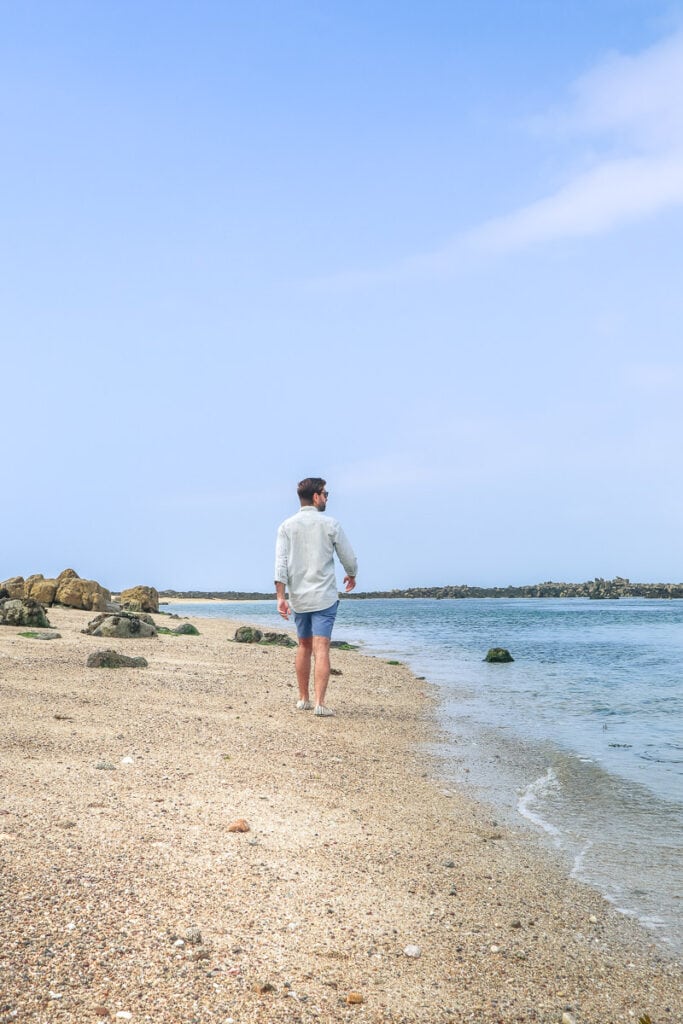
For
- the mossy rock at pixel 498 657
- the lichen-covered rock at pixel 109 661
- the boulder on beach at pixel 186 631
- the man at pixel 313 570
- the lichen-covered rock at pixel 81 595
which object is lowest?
the mossy rock at pixel 498 657

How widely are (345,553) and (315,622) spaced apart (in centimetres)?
94

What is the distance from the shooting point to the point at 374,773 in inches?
294

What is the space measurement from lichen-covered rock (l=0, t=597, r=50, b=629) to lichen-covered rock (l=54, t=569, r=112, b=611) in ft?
41.7

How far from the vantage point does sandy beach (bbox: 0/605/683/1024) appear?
10.4ft

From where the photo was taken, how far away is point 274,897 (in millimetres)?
4172

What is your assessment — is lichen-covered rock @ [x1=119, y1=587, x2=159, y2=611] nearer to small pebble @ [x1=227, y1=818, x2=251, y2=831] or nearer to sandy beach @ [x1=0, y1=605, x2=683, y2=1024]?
sandy beach @ [x1=0, y1=605, x2=683, y2=1024]

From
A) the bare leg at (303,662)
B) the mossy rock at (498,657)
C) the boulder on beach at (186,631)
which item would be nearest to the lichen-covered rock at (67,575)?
the boulder on beach at (186,631)

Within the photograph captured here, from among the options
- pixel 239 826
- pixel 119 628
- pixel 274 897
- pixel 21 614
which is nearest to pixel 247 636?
pixel 119 628

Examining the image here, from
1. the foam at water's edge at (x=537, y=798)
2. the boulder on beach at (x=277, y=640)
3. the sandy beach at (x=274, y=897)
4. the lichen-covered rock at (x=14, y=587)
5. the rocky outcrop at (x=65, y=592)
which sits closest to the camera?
the sandy beach at (x=274, y=897)

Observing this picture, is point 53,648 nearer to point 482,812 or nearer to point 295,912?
point 482,812

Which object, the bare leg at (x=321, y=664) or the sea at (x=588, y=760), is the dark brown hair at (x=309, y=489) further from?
the sea at (x=588, y=760)

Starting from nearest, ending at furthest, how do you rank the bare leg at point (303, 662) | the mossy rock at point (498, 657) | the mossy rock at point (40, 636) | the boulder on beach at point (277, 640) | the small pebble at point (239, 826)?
the small pebble at point (239, 826) → the bare leg at point (303, 662) → the mossy rock at point (40, 636) → the boulder on beach at point (277, 640) → the mossy rock at point (498, 657)

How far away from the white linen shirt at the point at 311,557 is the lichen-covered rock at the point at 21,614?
32.0 feet

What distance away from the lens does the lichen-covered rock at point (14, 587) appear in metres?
30.0
